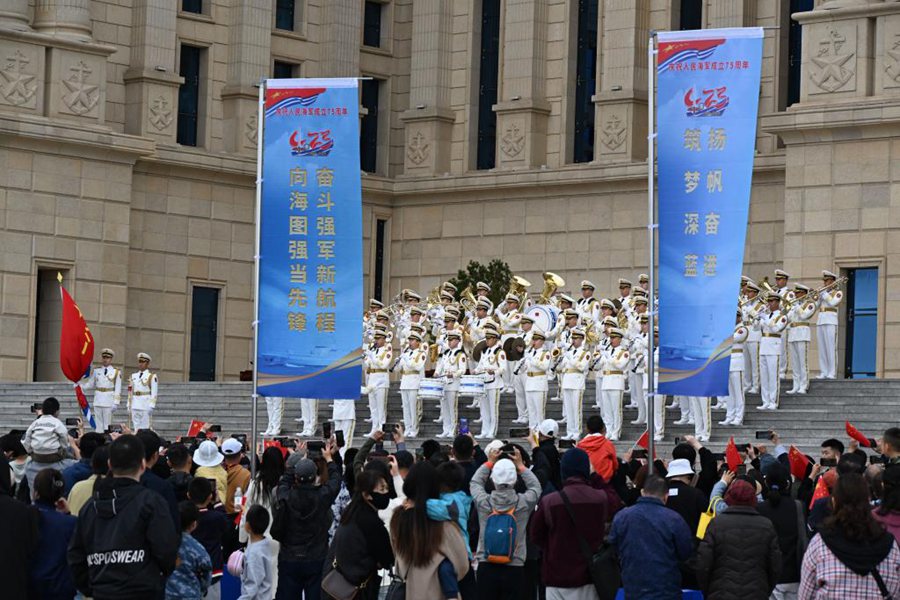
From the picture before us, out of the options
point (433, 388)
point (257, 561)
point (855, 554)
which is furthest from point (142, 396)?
point (855, 554)

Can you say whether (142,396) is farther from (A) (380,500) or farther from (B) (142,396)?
(A) (380,500)

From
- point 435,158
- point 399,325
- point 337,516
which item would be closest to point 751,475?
point 337,516

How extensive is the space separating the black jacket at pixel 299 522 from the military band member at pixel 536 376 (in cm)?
1484

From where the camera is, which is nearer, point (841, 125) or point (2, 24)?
point (841, 125)

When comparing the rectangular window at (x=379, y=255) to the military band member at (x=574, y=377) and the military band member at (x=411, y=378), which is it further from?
the military band member at (x=574, y=377)

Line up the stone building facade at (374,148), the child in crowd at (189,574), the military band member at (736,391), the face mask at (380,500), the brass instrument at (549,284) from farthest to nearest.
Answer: the stone building facade at (374,148)
the brass instrument at (549,284)
the military band member at (736,391)
the face mask at (380,500)
the child in crowd at (189,574)

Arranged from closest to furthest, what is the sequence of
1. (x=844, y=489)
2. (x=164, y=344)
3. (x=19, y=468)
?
(x=844, y=489) < (x=19, y=468) < (x=164, y=344)

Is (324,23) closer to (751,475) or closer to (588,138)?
(588,138)

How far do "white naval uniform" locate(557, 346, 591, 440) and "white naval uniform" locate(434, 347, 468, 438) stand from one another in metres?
1.57

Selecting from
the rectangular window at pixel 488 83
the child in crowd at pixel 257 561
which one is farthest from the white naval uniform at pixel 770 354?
the child in crowd at pixel 257 561

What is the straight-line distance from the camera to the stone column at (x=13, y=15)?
121ft

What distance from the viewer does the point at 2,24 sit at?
36.8m

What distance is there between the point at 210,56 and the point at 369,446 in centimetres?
2672

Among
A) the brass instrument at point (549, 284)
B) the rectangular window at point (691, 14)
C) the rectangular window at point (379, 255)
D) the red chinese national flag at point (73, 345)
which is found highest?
the rectangular window at point (691, 14)
